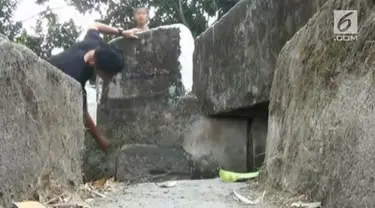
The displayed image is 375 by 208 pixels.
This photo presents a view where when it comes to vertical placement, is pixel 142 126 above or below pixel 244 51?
below

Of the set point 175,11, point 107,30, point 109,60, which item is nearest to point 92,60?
point 109,60

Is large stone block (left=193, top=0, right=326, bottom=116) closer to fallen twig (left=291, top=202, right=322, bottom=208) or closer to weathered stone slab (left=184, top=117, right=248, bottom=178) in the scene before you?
weathered stone slab (left=184, top=117, right=248, bottom=178)

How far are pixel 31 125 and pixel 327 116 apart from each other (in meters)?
1.13

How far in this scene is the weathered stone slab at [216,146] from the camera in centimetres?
414

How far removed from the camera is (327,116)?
2.09 m

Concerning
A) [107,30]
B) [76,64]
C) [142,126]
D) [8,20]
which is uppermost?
[8,20]

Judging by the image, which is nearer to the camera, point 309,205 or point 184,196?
point 309,205

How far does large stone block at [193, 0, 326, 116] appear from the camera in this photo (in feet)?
11.4

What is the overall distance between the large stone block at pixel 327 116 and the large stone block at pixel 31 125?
1013 mm

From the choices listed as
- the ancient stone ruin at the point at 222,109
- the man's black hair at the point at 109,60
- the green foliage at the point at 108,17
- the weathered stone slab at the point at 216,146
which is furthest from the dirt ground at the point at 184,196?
the green foliage at the point at 108,17

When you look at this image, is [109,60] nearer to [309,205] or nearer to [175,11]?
[309,205]

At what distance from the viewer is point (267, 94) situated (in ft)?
11.9

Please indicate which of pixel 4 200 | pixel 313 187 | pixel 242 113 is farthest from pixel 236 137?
pixel 4 200

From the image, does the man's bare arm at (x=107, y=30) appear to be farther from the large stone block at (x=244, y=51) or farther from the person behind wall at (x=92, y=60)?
the large stone block at (x=244, y=51)
